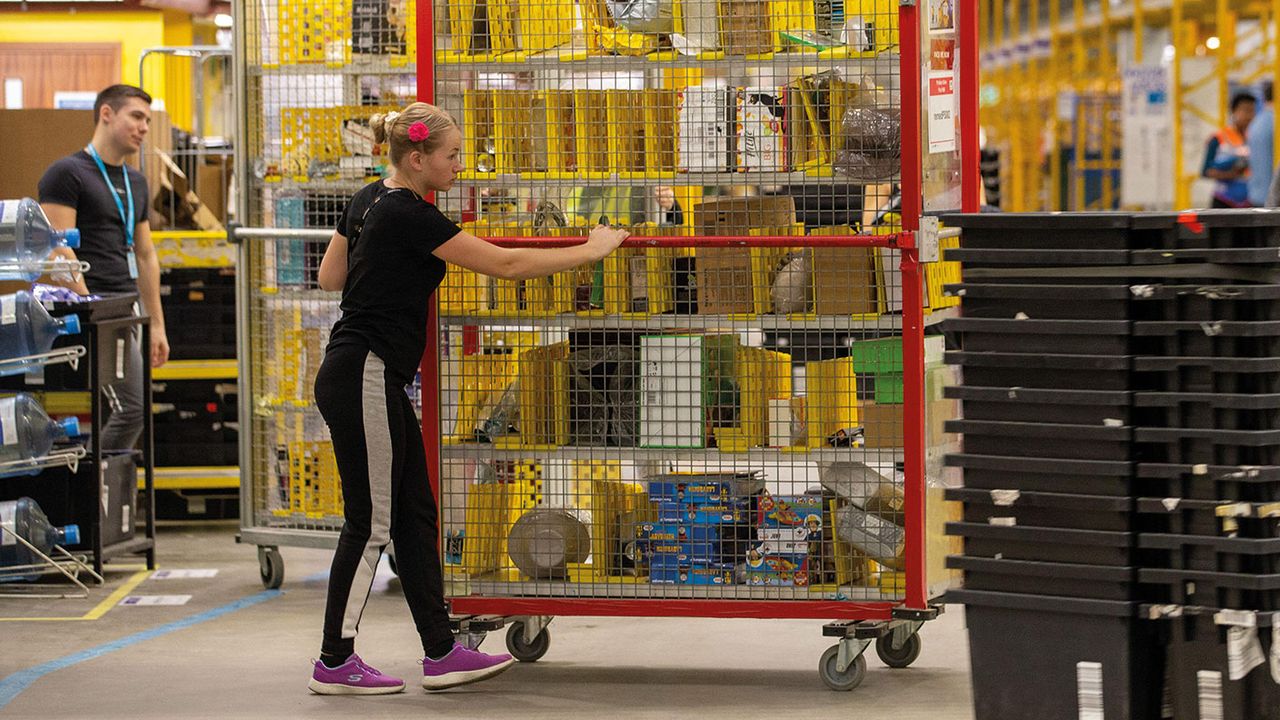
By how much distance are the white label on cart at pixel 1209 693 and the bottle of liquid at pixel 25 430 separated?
15.1 ft

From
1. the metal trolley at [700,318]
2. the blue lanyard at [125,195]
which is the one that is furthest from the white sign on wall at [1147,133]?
the metal trolley at [700,318]

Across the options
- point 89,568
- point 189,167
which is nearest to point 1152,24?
point 189,167

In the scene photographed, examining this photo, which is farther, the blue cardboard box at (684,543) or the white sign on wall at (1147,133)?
the white sign on wall at (1147,133)

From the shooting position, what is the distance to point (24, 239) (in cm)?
704

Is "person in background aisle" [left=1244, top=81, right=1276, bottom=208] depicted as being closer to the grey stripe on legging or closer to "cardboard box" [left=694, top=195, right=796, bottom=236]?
"cardboard box" [left=694, top=195, right=796, bottom=236]

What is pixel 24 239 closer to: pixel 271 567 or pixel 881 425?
pixel 271 567

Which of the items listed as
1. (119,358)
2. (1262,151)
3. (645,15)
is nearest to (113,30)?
(119,358)

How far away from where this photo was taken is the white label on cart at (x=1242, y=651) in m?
4.00

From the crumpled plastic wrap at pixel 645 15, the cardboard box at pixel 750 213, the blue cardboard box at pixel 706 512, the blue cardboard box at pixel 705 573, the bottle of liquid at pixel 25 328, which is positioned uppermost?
the crumpled plastic wrap at pixel 645 15

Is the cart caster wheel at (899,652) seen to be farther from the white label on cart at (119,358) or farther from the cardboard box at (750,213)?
the white label on cart at (119,358)

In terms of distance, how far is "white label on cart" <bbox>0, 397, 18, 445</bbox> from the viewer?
6.93 m

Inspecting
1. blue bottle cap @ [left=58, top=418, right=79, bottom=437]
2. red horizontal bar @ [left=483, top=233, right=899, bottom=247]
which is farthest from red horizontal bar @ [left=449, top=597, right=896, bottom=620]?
blue bottle cap @ [left=58, top=418, right=79, bottom=437]

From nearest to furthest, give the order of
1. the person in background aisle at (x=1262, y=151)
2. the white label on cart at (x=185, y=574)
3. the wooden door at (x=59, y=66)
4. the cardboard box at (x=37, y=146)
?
the white label on cart at (x=185, y=574) < the cardboard box at (x=37, y=146) < the wooden door at (x=59, y=66) < the person in background aisle at (x=1262, y=151)

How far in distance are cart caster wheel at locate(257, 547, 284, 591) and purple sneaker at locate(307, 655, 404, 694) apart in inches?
83.8
